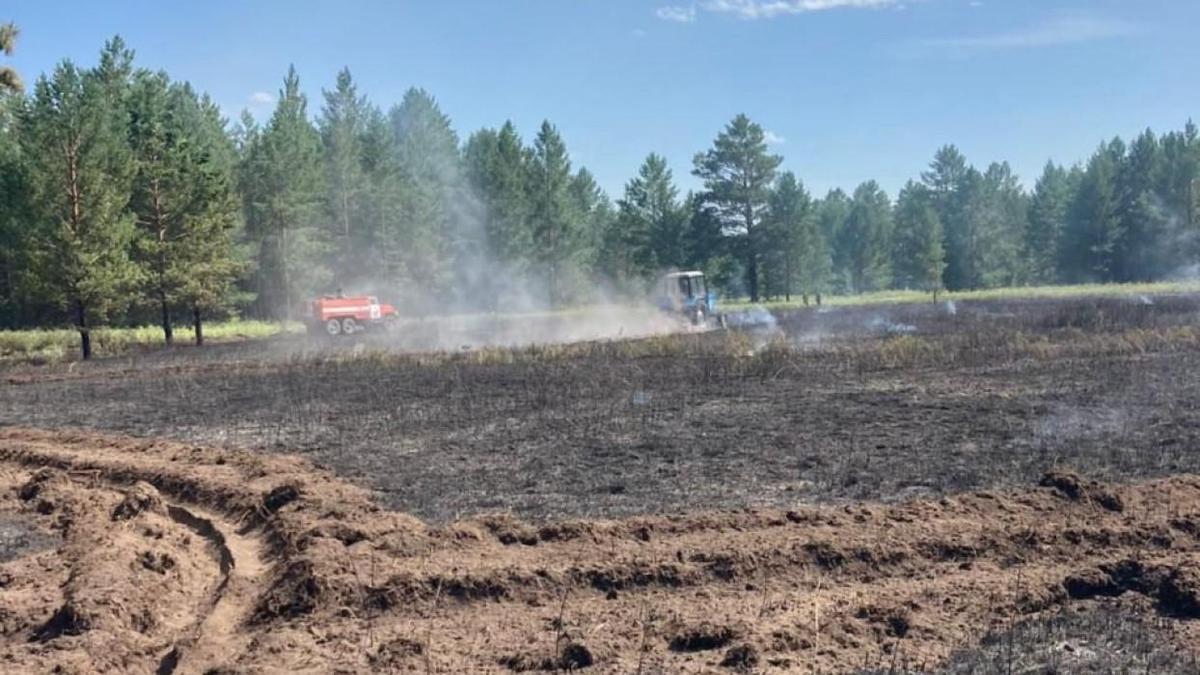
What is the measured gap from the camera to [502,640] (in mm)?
6148

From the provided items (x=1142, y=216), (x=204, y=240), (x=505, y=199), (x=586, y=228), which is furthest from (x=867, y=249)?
(x=204, y=240)

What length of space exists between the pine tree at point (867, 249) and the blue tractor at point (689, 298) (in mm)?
67206

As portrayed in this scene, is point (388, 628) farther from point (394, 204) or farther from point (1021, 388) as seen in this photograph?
point (394, 204)

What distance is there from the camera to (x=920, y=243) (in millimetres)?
84812

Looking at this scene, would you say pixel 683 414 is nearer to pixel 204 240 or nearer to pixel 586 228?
pixel 204 240

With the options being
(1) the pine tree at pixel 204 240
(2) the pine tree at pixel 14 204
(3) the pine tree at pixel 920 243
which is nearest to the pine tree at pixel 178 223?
(1) the pine tree at pixel 204 240

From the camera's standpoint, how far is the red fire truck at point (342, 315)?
140ft

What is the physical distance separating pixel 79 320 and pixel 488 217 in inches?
1356

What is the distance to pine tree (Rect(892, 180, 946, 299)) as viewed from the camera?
3275 inches

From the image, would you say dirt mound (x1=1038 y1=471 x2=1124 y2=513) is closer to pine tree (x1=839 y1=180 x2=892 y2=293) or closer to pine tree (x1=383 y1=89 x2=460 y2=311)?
pine tree (x1=383 y1=89 x2=460 y2=311)

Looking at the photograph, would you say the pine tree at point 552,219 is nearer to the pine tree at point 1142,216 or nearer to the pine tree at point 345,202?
the pine tree at point 345,202

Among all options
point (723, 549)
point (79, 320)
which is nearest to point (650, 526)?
point (723, 549)

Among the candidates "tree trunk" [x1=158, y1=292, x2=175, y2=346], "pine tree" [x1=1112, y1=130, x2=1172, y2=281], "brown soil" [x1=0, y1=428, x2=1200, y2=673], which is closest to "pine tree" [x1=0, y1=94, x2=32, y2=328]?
"tree trunk" [x1=158, y1=292, x2=175, y2=346]

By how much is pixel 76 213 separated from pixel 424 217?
1171 inches
